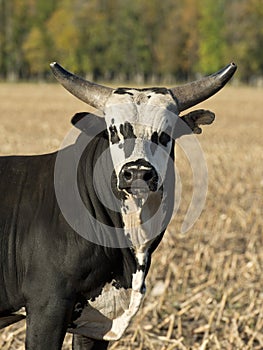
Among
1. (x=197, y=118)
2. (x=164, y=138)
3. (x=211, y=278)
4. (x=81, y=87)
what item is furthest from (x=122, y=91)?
(x=211, y=278)

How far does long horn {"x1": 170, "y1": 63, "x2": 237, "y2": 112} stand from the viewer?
4.14 m

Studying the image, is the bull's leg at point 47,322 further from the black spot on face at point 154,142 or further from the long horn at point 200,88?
the long horn at point 200,88

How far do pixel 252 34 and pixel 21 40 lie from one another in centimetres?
2876

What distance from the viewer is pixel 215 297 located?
6695mm

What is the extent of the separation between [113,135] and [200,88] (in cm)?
61

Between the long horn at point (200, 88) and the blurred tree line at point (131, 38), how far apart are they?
71783 mm

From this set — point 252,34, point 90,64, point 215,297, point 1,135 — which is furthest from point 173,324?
point 252,34

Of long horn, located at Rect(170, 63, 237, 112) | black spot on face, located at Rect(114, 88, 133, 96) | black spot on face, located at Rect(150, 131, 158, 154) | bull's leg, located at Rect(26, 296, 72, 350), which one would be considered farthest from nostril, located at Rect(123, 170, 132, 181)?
bull's leg, located at Rect(26, 296, 72, 350)

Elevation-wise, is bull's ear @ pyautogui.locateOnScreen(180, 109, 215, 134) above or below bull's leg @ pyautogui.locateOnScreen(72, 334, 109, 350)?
above

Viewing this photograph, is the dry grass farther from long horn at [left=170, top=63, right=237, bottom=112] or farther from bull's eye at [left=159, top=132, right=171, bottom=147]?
long horn at [left=170, top=63, right=237, bottom=112]

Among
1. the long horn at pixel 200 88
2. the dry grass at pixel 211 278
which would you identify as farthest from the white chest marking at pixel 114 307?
the dry grass at pixel 211 278

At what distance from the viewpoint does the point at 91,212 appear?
4.09 meters

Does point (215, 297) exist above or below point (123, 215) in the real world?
below

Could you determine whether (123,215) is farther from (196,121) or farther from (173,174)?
(196,121)
